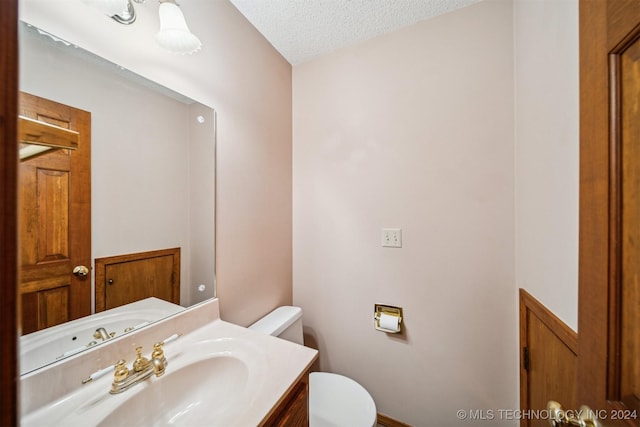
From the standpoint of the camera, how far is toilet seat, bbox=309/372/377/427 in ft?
3.52

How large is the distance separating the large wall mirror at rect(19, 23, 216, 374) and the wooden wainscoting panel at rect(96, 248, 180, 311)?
2 centimetres

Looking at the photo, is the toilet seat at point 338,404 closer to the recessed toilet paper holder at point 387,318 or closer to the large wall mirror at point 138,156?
the recessed toilet paper holder at point 387,318

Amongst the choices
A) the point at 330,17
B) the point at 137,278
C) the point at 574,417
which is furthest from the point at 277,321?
the point at 330,17

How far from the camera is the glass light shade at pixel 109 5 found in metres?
0.64

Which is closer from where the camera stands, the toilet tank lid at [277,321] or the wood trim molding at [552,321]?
the wood trim molding at [552,321]

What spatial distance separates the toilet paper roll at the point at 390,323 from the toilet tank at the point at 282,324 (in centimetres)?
52

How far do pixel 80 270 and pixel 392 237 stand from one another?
134 centimetres

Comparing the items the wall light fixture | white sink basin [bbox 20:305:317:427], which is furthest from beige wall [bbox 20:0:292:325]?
white sink basin [bbox 20:305:317:427]

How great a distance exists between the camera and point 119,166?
2.48ft

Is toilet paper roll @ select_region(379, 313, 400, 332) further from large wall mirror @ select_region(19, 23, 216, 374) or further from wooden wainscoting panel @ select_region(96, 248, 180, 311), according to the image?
wooden wainscoting panel @ select_region(96, 248, 180, 311)

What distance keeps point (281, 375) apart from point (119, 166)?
0.87 metres

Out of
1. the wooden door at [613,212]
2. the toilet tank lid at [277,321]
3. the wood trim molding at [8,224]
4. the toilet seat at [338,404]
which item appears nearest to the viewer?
the wood trim molding at [8,224]

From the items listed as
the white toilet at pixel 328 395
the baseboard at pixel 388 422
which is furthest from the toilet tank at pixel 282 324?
the baseboard at pixel 388 422

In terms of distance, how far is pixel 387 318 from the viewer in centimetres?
132
